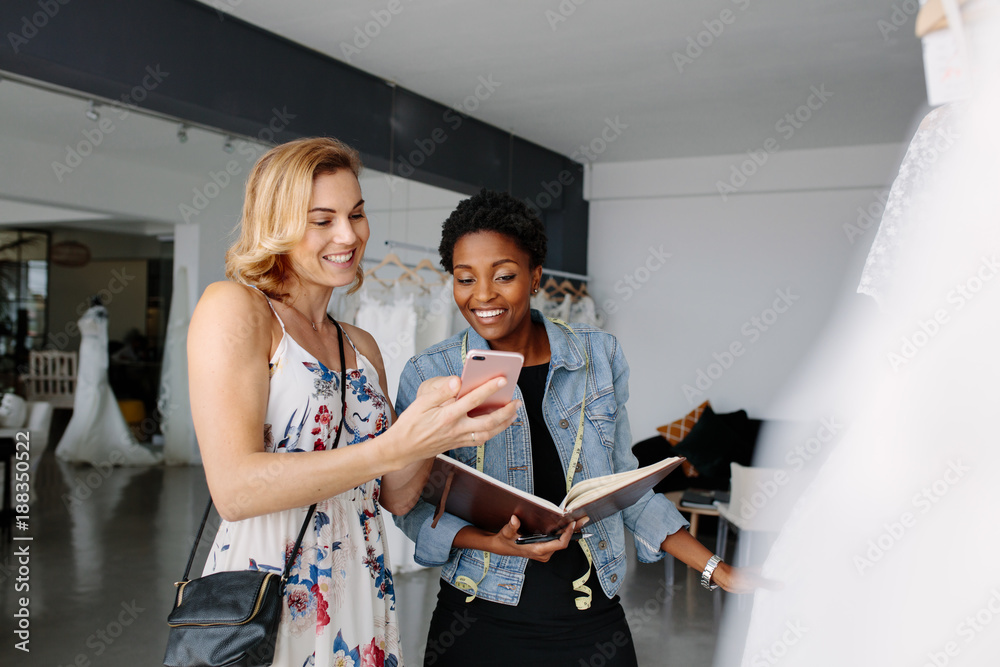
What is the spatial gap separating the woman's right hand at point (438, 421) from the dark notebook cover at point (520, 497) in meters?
0.18

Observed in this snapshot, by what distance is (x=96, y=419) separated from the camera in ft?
28.1

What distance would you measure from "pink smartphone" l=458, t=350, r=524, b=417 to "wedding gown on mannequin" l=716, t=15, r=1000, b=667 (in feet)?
1.41

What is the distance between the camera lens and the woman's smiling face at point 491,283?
5.34 ft

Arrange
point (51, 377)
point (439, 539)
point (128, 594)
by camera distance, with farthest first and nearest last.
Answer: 1. point (51, 377)
2. point (128, 594)
3. point (439, 539)

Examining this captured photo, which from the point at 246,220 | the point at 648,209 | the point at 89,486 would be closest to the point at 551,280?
the point at 648,209

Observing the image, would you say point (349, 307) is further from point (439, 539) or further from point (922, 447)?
point (922, 447)

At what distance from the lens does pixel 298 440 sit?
4.26ft

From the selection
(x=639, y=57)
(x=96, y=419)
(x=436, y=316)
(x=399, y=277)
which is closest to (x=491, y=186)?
(x=399, y=277)

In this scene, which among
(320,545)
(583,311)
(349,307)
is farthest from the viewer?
(583,311)

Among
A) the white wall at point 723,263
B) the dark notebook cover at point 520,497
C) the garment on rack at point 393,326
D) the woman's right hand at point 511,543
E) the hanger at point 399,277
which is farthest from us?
the white wall at point 723,263

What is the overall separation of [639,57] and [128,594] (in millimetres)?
4121

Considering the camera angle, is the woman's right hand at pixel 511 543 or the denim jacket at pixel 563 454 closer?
the woman's right hand at pixel 511 543

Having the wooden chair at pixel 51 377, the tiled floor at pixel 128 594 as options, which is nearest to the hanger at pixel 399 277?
the tiled floor at pixel 128 594

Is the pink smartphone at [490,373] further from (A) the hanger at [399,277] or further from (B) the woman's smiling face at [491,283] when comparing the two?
(A) the hanger at [399,277]
